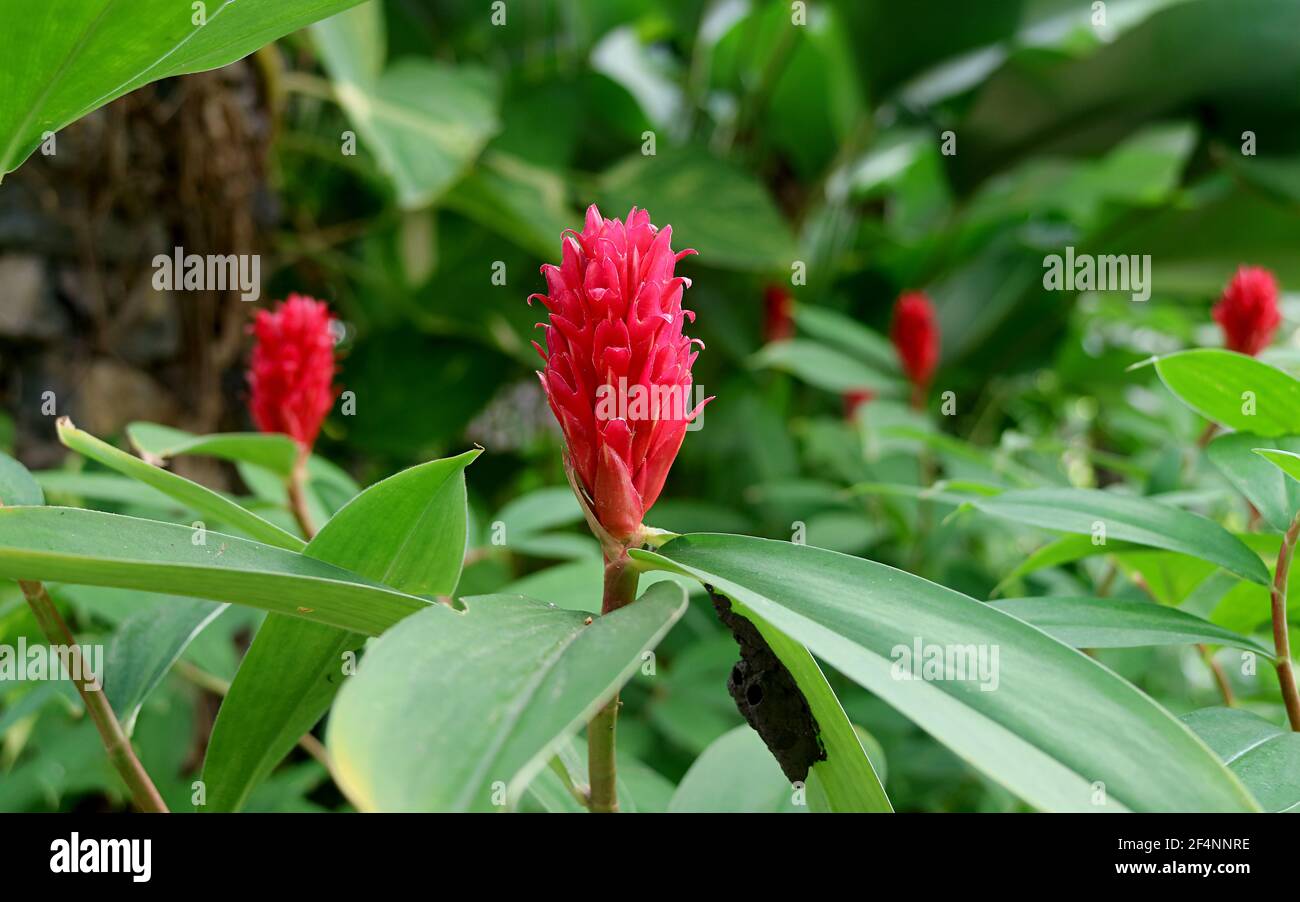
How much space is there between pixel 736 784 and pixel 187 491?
1.02 ft

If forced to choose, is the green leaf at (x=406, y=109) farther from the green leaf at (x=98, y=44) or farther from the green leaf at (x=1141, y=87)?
the green leaf at (x=1141, y=87)

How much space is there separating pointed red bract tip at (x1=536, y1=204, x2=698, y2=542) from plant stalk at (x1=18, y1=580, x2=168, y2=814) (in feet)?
0.77

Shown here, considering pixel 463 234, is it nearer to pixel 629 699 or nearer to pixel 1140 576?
pixel 629 699

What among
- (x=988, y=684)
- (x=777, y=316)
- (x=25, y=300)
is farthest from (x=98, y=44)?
(x=777, y=316)

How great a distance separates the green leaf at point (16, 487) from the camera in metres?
0.42

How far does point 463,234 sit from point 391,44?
425 millimetres

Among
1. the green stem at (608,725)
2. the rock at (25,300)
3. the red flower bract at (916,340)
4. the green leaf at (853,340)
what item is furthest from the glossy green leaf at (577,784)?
the rock at (25,300)

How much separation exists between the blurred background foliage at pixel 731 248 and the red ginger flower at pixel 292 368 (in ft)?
0.73

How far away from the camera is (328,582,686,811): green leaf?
0.79 feet

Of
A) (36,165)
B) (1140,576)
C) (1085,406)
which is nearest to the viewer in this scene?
(1140,576)

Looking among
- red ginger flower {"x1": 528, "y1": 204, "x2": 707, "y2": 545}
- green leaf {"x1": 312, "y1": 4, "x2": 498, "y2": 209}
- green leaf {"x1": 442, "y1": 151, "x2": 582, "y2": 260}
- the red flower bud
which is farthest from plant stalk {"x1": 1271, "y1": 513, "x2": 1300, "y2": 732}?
the red flower bud

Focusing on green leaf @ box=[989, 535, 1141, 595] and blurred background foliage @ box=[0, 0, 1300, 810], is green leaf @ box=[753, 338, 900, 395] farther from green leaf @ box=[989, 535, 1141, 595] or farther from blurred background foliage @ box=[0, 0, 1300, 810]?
green leaf @ box=[989, 535, 1141, 595]
